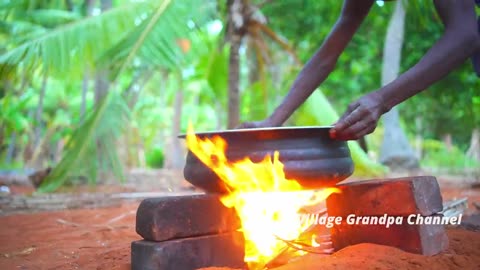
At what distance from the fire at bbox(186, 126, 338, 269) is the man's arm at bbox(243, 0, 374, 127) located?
1.47 ft

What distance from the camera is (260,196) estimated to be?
210cm

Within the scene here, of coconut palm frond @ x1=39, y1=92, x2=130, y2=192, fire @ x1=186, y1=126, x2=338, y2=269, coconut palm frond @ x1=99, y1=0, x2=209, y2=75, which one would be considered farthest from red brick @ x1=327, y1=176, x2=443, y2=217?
coconut palm frond @ x1=39, y1=92, x2=130, y2=192

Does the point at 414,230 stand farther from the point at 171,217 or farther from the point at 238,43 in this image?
the point at 238,43

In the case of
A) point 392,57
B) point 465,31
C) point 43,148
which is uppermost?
point 392,57

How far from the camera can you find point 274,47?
34.9ft

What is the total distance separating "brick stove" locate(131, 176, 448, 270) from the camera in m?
1.92

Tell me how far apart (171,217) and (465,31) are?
4.50ft

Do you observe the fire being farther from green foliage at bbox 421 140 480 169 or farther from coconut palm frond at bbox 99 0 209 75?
green foliage at bbox 421 140 480 169

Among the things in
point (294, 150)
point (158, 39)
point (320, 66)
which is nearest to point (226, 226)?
point (294, 150)

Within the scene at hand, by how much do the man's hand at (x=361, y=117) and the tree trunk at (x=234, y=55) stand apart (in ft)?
14.7

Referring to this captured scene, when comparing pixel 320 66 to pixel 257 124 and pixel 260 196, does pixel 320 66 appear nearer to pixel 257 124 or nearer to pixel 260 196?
pixel 257 124

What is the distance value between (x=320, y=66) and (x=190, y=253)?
3.95 feet

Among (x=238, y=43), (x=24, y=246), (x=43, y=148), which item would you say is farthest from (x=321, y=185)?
(x=43, y=148)

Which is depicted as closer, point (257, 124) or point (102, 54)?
point (257, 124)
